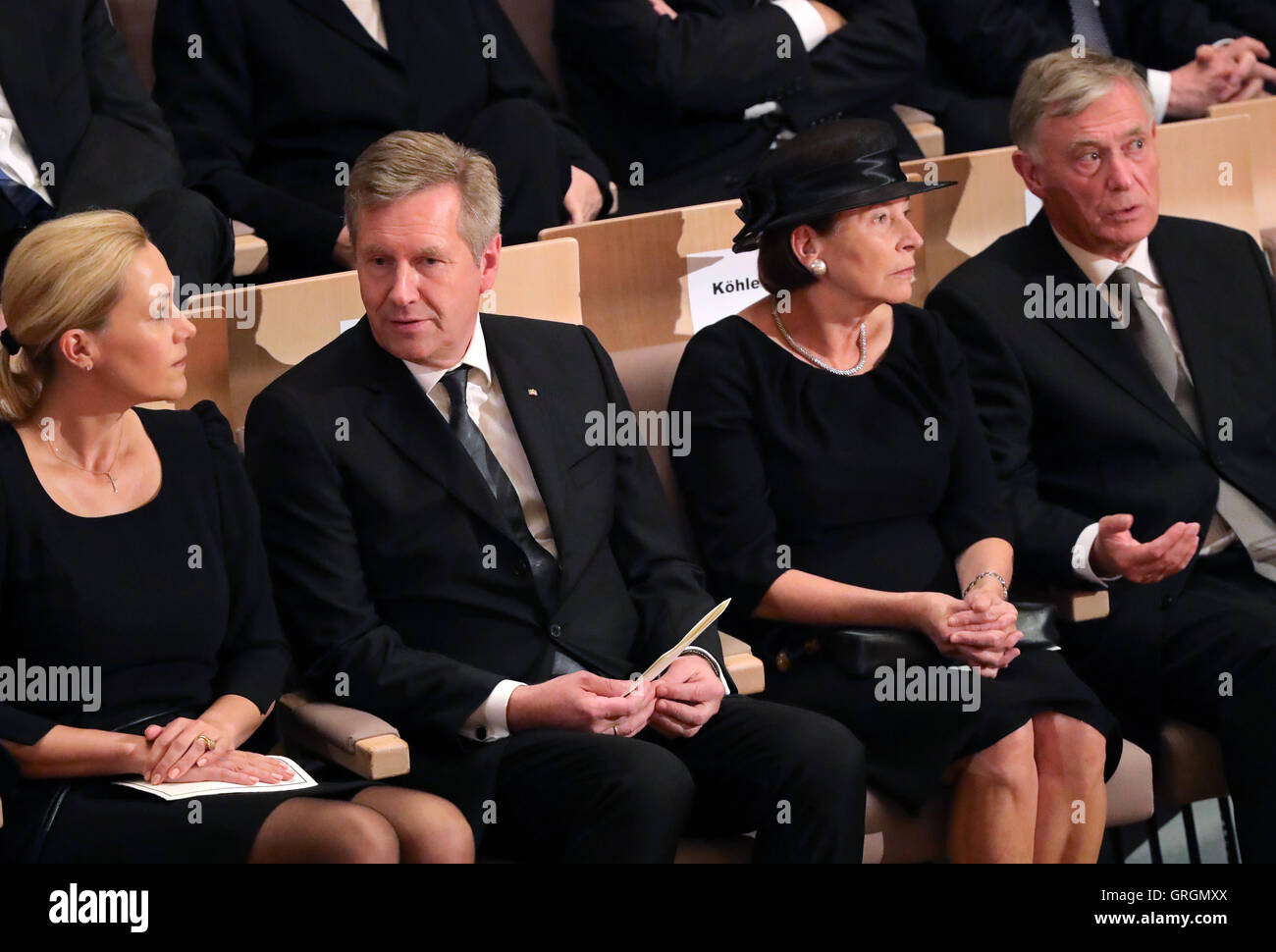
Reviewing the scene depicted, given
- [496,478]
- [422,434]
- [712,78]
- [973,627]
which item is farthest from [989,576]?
[712,78]

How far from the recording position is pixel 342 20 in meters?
3.40

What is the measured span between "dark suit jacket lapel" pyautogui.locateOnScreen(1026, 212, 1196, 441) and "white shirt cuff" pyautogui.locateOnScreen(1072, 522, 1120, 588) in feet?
1.03

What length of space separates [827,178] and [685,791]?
1.06 metres

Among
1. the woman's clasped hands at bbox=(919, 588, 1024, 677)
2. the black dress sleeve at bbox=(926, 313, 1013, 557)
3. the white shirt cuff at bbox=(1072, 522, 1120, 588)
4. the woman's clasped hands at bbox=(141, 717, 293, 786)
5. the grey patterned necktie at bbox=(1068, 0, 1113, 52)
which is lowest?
the woman's clasped hands at bbox=(141, 717, 293, 786)

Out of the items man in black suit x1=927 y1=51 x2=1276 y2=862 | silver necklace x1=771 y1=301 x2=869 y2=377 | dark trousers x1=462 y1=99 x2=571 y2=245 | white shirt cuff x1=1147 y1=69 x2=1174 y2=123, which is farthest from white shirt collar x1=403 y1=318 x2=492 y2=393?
white shirt cuff x1=1147 y1=69 x2=1174 y2=123

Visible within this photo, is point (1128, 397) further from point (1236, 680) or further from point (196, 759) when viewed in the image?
point (196, 759)

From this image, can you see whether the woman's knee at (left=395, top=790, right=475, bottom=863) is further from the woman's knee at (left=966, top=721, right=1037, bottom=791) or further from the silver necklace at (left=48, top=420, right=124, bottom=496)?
the woman's knee at (left=966, top=721, right=1037, bottom=791)

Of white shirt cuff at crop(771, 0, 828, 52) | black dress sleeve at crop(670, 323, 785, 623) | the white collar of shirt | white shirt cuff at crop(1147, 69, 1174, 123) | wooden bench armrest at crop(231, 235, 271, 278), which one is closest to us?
black dress sleeve at crop(670, 323, 785, 623)

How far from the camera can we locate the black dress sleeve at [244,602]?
239 centimetres

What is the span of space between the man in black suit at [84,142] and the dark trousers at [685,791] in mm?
1078

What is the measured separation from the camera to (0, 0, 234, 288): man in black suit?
9.50 ft
